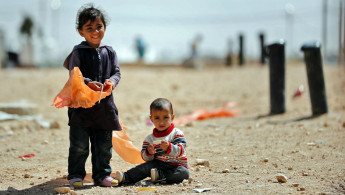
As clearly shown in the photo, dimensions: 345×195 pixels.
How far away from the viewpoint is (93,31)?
411 cm

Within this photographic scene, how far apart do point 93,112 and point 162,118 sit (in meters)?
0.62

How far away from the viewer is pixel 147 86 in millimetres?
15148

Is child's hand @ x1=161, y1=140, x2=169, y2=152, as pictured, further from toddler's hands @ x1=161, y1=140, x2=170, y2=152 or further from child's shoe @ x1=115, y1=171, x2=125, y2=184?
child's shoe @ x1=115, y1=171, x2=125, y2=184

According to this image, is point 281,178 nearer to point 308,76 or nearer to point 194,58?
point 308,76

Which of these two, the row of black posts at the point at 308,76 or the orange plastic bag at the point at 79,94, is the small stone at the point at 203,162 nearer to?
the orange plastic bag at the point at 79,94

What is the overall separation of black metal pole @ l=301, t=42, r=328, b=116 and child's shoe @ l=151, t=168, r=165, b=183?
4534 millimetres

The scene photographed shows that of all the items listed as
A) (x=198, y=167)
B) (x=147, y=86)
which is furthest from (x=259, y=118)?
(x=147, y=86)

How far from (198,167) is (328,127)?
2.80 m

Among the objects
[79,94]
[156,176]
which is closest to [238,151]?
[156,176]

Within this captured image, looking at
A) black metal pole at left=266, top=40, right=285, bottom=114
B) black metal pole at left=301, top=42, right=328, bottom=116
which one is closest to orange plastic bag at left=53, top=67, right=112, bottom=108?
black metal pole at left=301, top=42, right=328, bottom=116

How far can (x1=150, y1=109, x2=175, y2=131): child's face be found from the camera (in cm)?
407

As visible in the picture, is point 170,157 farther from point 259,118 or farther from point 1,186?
point 259,118

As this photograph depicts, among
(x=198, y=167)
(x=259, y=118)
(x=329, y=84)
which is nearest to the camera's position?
(x=198, y=167)

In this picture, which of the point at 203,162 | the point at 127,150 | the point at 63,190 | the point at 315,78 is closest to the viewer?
the point at 63,190
